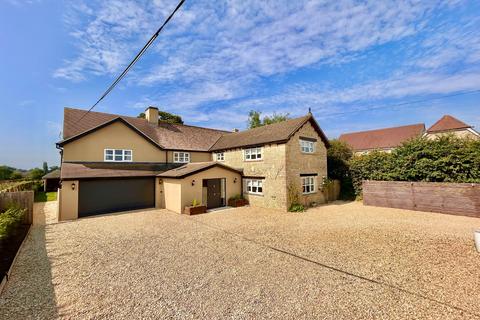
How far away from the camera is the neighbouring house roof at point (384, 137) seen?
40.8m

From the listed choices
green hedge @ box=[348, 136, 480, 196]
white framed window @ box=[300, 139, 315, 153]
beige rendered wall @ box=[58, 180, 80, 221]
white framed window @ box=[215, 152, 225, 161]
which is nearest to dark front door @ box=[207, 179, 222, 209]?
white framed window @ box=[215, 152, 225, 161]

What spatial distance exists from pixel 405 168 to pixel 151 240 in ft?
61.9

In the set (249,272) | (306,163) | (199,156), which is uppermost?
(199,156)

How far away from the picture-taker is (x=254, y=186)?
18.7 m

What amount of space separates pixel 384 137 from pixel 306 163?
34.5 metres

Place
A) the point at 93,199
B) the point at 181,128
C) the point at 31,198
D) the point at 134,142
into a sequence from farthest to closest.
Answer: the point at 181,128
the point at 134,142
the point at 93,199
the point at 31,198

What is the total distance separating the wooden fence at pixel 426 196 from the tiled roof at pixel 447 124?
25799 mm

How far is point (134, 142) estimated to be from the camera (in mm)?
19469

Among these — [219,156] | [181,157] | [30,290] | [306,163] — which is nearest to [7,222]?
[30,290]

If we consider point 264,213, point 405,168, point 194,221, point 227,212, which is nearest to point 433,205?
point 405,168

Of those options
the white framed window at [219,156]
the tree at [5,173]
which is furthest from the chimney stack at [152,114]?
the tree at [5,173]

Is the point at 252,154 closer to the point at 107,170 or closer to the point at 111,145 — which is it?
the point at 107,170

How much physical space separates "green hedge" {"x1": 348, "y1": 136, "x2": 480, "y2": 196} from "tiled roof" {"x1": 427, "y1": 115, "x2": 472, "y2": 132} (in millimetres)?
22651

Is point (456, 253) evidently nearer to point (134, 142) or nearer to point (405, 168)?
point (405, 168)
